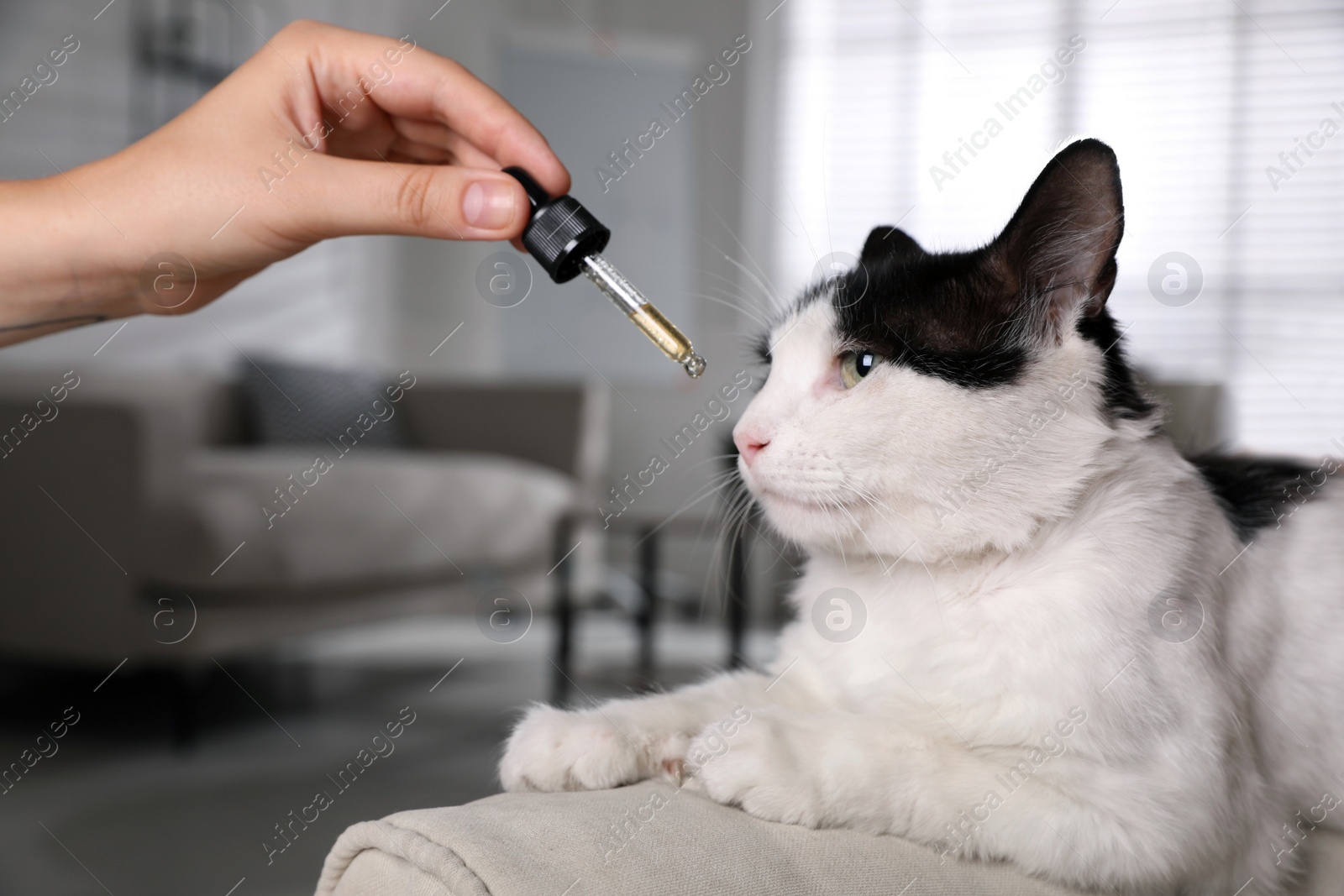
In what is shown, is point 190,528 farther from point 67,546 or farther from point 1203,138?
point 1203,138

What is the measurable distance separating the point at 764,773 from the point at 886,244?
0.63 meters

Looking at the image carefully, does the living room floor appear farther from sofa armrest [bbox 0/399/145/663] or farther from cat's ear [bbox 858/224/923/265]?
cat's ear [bbox 858/224/923/265]

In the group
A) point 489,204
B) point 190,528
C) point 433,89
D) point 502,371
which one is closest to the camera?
point 489,204

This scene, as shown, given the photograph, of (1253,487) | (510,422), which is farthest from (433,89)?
(510,422)

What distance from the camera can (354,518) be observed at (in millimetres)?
2898

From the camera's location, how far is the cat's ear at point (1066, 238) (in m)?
0.75

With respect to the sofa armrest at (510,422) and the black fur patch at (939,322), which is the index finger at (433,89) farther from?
the sofa armrest at (510,422)

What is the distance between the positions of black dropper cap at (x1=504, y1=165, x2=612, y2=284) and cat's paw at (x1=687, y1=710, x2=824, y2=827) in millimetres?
386

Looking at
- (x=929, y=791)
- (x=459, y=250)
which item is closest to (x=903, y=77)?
(x=459, y=250)

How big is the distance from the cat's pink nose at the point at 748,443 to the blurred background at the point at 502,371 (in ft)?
3.95

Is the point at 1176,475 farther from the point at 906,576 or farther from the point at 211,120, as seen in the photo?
the point at 211,120

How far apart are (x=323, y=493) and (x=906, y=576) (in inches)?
94.3

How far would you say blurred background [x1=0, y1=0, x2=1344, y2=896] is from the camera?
2.43m

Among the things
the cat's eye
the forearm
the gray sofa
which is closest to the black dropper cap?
the cat's eye
